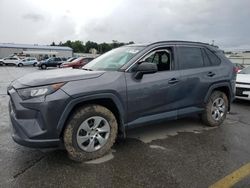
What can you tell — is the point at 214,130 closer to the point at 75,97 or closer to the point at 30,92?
the point at 75,97

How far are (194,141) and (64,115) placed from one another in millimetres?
2447

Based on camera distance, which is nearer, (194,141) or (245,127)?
(194,141)

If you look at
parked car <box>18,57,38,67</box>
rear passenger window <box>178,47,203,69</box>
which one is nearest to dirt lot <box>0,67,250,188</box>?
rear passenger window <box>178,47,203,69</box>

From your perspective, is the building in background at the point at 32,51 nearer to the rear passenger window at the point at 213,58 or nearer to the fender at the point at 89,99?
the rear passenger window at the point at 213,58

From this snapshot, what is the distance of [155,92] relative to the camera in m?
4.27

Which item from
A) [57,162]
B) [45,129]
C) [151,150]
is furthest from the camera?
[151,150]

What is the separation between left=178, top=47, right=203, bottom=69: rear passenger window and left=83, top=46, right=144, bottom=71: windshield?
2.98ft

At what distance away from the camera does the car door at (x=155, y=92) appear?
4.06 meters

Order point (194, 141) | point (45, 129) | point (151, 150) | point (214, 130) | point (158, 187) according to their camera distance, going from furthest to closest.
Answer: point (214, 130), point (194, 141), point (151, 150), point (45, 129), point (158, 187)

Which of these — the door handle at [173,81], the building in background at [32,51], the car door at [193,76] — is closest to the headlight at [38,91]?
the door handle at [173,81]

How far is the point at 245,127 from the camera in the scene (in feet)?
18.3

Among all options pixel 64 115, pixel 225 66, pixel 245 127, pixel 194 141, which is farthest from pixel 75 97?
pixel 245 127

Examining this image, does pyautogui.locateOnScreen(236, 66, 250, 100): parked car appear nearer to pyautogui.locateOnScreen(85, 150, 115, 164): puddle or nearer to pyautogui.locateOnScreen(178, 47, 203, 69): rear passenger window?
pyautogui.locateOnScreen(178, 47, 203, 69): rear passenger window

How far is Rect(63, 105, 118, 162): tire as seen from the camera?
3574mm
